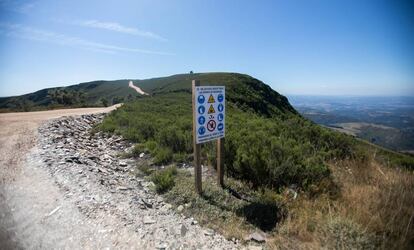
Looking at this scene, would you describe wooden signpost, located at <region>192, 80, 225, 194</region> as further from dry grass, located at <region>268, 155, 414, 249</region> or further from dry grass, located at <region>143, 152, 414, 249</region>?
dry grass, located at <region>268, 155, 414, 249</region>

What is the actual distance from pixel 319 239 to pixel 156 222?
2429 mm

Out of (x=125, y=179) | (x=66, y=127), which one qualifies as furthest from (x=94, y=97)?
(x=125, y=179)

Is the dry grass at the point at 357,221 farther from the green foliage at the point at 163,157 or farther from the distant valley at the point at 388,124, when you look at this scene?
the green foliage at the point at 163,157

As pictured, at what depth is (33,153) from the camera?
8.05 metres

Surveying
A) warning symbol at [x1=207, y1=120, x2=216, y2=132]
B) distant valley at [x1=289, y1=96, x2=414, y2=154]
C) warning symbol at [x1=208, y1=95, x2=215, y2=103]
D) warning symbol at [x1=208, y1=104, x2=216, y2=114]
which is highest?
warning symbol at [x1=208, y1=95, x2=215, y2=103]

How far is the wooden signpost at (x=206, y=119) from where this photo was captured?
18.1 feet

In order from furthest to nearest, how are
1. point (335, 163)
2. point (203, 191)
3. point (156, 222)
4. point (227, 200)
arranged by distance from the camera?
1. point (335, 163)
2. point (203, 191)
3. point (227, 200)
4. point (156, 222)

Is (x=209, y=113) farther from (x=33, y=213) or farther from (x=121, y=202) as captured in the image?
(x=33, y=213)

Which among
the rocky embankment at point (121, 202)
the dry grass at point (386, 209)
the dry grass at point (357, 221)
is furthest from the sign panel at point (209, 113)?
the dry grass at point (386, 209)

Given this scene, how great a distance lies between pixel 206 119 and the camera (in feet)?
18.7

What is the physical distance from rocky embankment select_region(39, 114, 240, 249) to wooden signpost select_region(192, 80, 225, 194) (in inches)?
47.7

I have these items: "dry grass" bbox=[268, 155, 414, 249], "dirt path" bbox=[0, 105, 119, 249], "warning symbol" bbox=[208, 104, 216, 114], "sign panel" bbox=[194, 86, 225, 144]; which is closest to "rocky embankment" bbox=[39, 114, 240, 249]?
"dirt path" bbox=[0, 105, 119, 249]

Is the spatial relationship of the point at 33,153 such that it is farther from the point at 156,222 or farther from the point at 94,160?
the point at 156,222

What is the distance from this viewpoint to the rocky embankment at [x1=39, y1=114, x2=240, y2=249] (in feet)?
13.0
